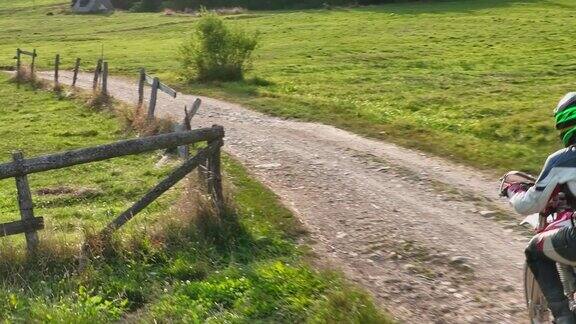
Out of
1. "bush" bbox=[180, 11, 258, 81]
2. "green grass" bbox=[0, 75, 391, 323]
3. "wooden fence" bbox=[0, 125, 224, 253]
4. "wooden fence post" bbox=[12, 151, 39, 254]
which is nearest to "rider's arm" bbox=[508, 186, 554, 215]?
"green grass" bbox=[0, 75, 391, 323]

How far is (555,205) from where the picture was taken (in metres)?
5.38

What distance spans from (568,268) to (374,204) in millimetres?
4816

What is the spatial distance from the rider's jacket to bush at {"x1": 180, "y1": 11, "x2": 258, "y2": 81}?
2348 cm

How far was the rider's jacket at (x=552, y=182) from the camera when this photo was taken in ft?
16.6

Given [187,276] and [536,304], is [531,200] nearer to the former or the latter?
[536,304]

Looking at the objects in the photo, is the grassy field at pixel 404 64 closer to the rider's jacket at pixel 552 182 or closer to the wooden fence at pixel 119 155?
the wooden fence at pixel 119 155

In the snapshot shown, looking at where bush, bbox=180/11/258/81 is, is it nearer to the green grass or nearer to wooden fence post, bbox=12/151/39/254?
the green grass

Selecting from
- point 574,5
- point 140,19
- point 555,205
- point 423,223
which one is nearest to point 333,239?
point 423,223

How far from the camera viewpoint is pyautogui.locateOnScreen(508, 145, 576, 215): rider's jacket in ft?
16.6

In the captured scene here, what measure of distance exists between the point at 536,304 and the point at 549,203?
97 cm

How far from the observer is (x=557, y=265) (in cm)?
545

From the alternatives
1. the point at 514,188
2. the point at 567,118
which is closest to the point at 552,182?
the point at 567,118

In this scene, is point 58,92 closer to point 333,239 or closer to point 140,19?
point 333,239

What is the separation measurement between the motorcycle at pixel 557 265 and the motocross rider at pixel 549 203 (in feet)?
0.18
